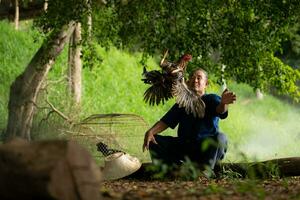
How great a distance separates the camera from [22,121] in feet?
47.4

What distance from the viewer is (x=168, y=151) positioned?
8.38m

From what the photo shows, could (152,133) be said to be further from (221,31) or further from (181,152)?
(221,31)

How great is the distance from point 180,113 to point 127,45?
4.87 m

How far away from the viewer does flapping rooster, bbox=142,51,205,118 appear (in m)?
7.93

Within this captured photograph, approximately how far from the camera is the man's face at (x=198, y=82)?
26.6 feet

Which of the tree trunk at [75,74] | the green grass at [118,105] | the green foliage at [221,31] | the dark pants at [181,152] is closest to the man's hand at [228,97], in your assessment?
the dark pants at [181,152]

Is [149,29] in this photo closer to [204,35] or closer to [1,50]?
[204,35]

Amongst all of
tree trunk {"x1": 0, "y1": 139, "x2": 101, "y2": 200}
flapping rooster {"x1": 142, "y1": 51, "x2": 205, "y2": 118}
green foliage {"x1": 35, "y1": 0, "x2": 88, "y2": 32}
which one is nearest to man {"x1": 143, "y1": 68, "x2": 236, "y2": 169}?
flapping rooster {"x1": 142, "y1": 51, "x2": 205, "y2": 118}

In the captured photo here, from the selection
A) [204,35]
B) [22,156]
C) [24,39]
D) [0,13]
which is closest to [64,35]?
[204,35]

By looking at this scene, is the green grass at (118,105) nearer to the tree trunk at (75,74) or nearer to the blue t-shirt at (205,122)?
the tree trunk at (75,74)

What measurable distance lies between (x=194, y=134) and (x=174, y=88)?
0.55 meters

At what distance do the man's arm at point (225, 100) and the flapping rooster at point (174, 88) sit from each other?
0.20 metres

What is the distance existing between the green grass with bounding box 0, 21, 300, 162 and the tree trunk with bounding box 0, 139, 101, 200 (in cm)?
792

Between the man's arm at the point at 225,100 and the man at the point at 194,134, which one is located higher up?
the man's arm at the point at 225,100
